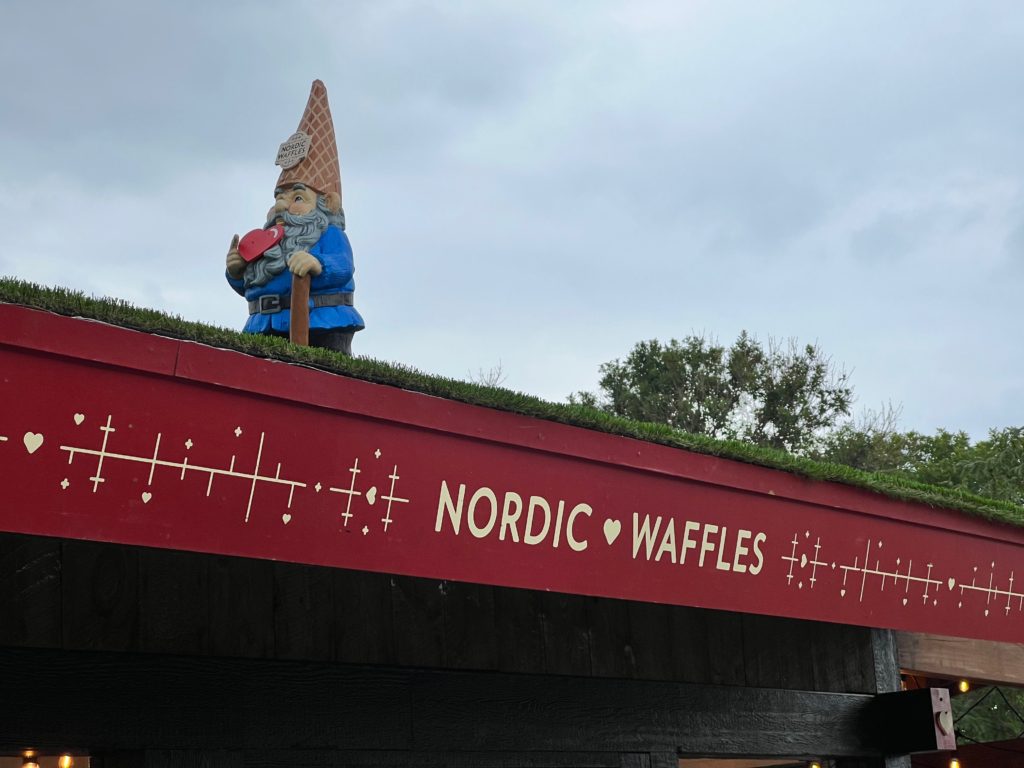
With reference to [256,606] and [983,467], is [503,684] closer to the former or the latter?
[256,606]

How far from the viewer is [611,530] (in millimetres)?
4047

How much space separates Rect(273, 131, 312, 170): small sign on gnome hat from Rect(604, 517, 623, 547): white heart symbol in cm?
341

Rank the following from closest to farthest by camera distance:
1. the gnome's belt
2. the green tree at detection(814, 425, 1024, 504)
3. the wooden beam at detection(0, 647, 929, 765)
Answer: the wooden beam at detection(0, 647, 929, 765), the gnome's belt, the green tree at detection(814, 425, 1024, 504)

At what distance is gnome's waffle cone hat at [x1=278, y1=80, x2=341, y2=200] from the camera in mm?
6617

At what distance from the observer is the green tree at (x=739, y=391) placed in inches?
1166

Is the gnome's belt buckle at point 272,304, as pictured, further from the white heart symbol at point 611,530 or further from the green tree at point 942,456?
the green tree at point 942,456

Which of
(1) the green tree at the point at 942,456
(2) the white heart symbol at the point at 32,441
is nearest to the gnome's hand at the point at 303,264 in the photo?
(2) the white heart symbol at the point at 32,441

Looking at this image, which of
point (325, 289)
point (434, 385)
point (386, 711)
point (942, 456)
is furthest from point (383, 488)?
point (942, 456)

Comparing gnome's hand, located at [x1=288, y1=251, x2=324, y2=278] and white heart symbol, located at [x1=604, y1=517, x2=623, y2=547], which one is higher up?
gnome's hand, located at [x1=288, y1=251, x2=324, y2=278]

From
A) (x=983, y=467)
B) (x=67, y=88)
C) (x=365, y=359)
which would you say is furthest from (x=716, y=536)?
(x=67, y=88)

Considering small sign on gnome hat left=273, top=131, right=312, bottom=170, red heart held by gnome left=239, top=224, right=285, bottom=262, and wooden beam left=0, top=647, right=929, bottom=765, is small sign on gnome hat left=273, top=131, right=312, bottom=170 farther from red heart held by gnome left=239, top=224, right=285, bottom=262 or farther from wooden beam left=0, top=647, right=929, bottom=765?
wooden beam left=0, top=647, right=929, bottom=765

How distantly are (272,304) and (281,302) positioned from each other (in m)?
0.05

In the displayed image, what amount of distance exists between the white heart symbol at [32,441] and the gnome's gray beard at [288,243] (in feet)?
11.7

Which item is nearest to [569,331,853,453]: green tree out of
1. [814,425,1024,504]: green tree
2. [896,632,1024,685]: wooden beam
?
[814,425,1024,504]: green tree
